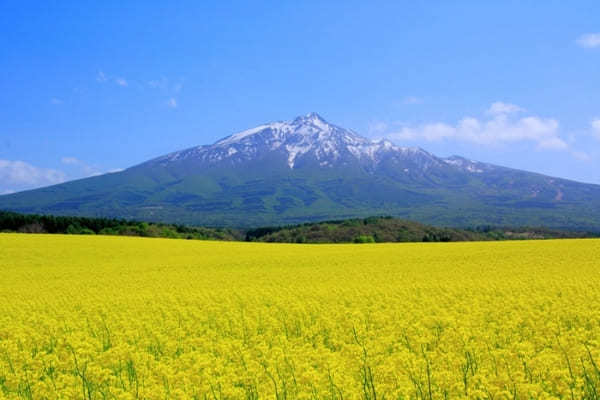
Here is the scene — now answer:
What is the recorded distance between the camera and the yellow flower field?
6.48 meters

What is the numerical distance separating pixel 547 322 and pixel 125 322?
32.0 ft

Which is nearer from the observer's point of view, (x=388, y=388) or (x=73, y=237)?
(x=388, y=388)

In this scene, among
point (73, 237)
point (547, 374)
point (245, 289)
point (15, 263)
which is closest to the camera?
point (547, 374)

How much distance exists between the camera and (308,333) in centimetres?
1042

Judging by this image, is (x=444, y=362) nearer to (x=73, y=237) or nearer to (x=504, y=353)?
(x=504, y=353)

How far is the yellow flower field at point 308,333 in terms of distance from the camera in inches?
255

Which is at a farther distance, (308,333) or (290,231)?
(290,231)

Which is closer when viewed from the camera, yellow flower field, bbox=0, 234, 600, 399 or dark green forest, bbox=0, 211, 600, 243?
yellow flower field, bbox=0, 234, 600, 399

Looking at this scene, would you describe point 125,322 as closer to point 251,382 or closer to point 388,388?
point 251,382

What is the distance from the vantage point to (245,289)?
17500 millimetres

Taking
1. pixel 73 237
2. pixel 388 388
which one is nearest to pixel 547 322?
pixel 388 388

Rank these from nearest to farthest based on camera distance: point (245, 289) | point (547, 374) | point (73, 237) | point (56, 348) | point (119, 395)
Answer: point (119, 395)
point (547, 374)
point (56, 348)
point (245, 289)
point (73, 237)

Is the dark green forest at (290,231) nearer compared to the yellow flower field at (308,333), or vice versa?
the yellow flower field at (308,333)

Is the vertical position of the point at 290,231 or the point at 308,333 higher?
the point at 308,333
